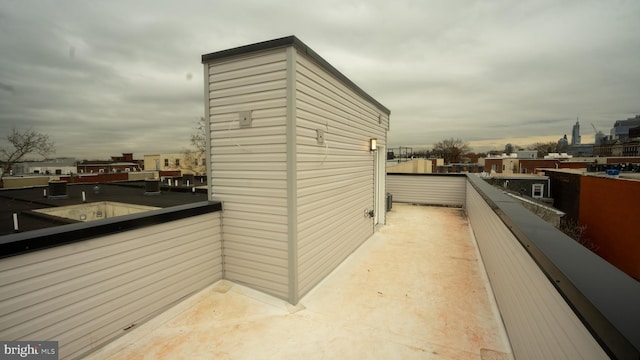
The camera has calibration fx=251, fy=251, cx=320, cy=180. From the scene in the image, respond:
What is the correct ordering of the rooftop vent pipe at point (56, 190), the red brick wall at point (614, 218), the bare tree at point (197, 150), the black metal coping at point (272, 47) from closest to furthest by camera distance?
the black metal coping at point (272, 47) → the rooftop vent pipe at point (56, 190) → the red brick wall at point (614, 218) → the bare tree at point (197, 150)

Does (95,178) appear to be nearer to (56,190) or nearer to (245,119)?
(56,190)

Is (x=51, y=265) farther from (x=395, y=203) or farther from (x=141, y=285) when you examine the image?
(x=395, y=203)

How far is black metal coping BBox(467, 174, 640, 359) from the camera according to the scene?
0.81 metres

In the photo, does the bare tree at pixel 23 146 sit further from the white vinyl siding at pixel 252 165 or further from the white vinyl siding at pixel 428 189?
the white vinyl siding at pixel 428 189

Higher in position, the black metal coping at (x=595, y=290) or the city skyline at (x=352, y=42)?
the city skyline at (x=352, y=42)

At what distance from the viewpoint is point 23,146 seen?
78.0 feet

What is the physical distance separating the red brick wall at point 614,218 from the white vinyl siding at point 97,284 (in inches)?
599

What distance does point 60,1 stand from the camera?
6.59 m

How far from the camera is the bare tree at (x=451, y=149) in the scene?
177 ft

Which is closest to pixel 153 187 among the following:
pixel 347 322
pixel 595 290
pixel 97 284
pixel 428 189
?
pixel 97 284

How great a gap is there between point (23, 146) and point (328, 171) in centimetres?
3443

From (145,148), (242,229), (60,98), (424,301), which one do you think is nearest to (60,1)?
(242,229)

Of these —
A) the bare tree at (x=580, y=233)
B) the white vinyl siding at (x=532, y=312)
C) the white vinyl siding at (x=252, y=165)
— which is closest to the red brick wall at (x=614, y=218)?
the bare tree at (x=580, y=233)

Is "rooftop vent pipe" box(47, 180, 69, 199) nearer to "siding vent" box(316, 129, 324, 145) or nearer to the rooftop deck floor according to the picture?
the rooftop deck floor
